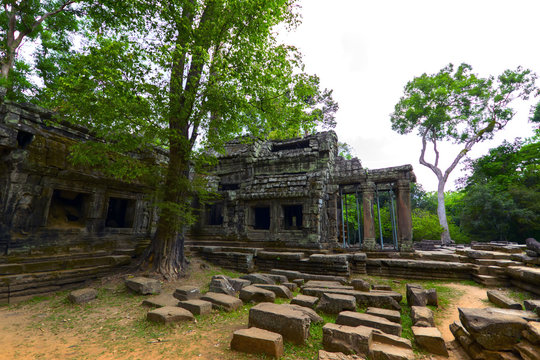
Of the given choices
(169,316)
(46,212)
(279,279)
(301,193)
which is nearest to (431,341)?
(169,316)

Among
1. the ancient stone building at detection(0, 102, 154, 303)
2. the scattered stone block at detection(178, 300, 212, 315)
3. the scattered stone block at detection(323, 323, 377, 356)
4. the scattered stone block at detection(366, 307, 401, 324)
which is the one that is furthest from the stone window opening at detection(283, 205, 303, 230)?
the scattered stone block at detection(323, 323, 377, 356)

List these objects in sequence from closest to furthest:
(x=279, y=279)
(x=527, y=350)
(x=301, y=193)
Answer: (x=527, y=350) < (x=279, y=279) < (x=301, y=193)

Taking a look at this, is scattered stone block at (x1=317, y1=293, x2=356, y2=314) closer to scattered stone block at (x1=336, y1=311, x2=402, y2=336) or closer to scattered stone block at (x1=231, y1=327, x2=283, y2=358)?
scattered stone block at (x1=336, y1=311, x2=402, y2=336)

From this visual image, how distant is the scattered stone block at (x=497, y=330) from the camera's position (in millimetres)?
2967

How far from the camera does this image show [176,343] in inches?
132

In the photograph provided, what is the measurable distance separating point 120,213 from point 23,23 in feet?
37.7

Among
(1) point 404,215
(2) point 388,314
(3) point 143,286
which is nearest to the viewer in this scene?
(2) point 388,314

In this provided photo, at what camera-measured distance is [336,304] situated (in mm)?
4465

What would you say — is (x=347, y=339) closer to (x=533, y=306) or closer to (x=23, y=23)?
(x=533, y=306)

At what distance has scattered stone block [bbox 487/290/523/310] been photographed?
4279 millimetres

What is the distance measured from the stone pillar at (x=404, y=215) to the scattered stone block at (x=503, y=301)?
4314 millimetres

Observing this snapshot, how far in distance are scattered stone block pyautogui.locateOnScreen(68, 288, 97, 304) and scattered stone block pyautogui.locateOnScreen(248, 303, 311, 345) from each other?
416 centimetres

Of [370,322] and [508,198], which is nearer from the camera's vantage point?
[370,322]

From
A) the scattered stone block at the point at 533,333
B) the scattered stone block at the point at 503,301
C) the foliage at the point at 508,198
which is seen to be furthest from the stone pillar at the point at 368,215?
the foliage at the point at 508,198
